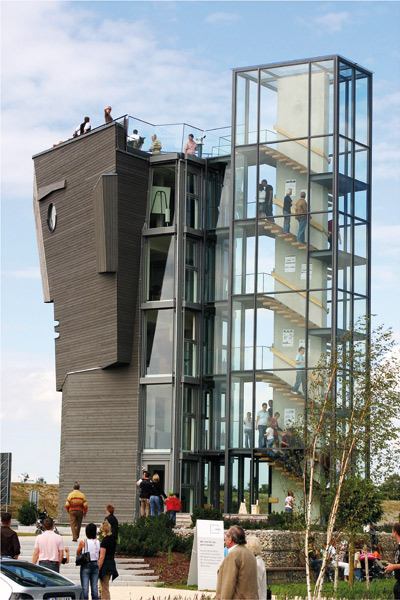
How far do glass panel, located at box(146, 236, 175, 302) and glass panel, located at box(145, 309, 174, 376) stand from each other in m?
0.69

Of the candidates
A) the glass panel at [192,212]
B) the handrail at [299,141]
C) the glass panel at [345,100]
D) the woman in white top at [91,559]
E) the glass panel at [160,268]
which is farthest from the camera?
the glass panel at [192,212]

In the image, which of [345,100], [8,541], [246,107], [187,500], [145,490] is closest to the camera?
[8,541]

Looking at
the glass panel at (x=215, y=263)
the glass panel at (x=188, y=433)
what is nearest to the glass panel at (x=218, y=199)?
the glass panel at (x=215, y=263)

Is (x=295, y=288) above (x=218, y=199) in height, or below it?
below

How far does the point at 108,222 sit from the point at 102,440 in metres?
8.09

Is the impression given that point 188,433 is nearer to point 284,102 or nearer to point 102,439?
point 102,439

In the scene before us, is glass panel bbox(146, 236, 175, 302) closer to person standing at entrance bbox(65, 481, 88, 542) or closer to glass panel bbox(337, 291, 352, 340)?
glass panel bbox(337, 291, 352, 340)

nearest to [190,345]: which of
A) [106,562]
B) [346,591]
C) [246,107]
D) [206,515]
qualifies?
[246,107]

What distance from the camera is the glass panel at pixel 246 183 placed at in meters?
38.5

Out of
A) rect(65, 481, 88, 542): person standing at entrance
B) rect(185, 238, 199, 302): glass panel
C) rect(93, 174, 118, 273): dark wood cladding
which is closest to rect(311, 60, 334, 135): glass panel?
rect(185, 238, 199, 302): glass panel

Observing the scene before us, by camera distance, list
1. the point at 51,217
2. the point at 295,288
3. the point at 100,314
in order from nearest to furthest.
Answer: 1. the point at 295,288
2. the point at 100,314
3. the point at 51,217

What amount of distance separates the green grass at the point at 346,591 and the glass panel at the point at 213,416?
13.5 m

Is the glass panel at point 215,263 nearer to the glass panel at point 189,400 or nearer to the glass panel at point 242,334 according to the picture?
the glass panel at point 242,334

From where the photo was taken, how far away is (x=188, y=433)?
3875 cm
